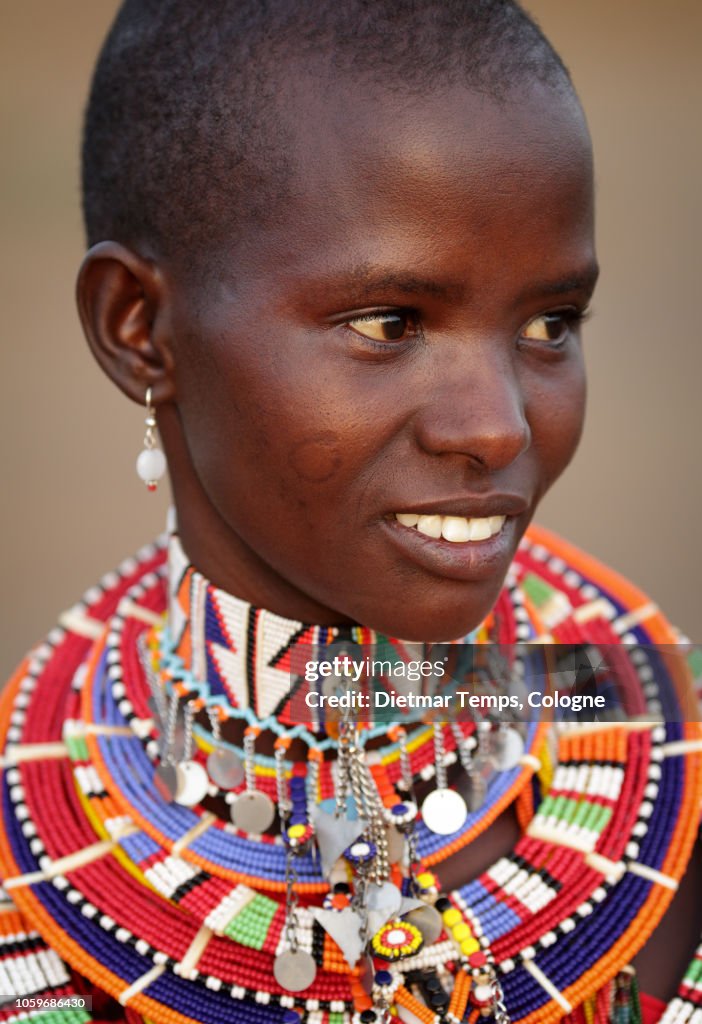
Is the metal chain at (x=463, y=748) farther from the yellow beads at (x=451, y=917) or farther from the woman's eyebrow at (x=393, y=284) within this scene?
the woman's eyebrow at (x=393, y=284)

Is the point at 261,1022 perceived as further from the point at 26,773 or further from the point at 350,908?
the point at 26,773

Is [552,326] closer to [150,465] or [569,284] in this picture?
Result: [569,284]

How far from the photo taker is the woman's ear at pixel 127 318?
1.66 meters

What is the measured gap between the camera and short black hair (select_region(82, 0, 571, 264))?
1435 mm

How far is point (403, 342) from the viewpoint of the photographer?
1.44 metres

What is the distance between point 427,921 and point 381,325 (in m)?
0.84

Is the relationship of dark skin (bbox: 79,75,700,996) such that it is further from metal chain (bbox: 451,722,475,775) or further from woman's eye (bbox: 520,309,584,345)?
metal chain (bbox: 451,722,475,775)

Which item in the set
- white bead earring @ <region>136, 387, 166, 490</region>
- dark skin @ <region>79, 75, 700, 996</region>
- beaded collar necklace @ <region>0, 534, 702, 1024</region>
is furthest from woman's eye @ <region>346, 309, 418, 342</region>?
A: beaded collar necklace @ <region>0, 534, 702, 1024</region>

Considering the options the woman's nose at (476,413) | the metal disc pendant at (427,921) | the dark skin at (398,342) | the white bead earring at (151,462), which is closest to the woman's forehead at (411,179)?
the dark skin at (398,342)

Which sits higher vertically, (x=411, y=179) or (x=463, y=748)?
(x=411, y=179)

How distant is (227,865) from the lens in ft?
5.46

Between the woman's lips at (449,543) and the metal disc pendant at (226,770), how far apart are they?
473mm

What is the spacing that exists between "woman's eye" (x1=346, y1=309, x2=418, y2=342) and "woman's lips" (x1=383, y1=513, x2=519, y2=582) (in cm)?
24

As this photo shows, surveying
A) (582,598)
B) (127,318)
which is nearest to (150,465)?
(127,318)
